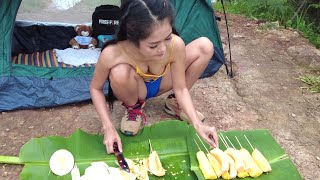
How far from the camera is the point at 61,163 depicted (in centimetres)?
184

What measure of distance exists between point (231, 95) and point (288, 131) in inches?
23.8

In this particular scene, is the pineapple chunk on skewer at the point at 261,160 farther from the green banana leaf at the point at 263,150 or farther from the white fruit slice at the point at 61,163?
the white fruit slice at the point at 61,163

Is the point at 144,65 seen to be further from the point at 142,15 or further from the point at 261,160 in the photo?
the point at 261,160

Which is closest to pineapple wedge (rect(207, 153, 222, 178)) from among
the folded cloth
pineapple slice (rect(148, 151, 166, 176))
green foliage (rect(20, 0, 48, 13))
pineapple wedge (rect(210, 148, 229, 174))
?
pineapple wedge (rect(210, 148, 229, 174))

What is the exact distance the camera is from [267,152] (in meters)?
2.00

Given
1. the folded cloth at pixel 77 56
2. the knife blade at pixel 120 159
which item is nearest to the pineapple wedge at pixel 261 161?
the knife blade at pixel 120 159

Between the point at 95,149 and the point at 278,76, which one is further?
the point at 278,76

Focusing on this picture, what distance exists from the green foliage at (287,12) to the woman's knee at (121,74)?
312cm

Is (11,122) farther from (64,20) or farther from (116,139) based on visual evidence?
(64,20)

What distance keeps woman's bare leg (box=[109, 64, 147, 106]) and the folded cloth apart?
1.25 m

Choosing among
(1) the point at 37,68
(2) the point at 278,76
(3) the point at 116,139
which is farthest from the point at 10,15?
(2) the point at 278,76

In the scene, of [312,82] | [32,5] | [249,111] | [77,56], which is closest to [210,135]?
[249,111]

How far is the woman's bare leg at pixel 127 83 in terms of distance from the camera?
2014 mm

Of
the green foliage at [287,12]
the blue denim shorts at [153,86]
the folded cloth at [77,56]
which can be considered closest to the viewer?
the blue denim shorts at [153,86]
